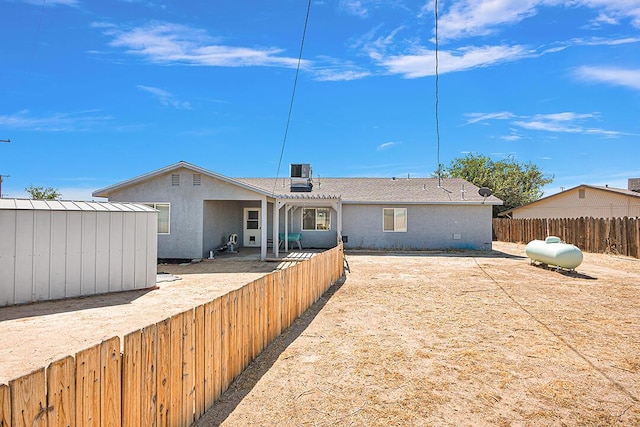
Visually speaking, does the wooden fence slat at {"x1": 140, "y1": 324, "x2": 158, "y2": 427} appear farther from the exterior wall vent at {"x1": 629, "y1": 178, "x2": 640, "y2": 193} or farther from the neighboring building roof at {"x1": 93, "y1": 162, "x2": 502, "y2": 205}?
the exterior wall vent at {"x1": 629, "y1": 178, "x2": 640, "y2": 193}

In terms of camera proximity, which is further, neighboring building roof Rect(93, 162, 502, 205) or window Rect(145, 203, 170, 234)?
neighboring building roof Rect(93, 162, 502, 205)

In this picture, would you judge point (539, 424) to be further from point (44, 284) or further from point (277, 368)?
point (44, 284)

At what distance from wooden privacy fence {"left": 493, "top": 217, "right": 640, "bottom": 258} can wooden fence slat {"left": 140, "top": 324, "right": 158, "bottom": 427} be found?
63.4 ft

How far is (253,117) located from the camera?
66.2 ft

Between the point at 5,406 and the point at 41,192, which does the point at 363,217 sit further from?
the point at 41,192

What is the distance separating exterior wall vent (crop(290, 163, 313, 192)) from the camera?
69.7 ft

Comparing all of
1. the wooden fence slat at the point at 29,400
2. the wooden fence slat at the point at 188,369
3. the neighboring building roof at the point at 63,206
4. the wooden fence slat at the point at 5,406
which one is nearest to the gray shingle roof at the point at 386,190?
the neighboring building roof at the point at 63,206

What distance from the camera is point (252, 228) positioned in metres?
20.4

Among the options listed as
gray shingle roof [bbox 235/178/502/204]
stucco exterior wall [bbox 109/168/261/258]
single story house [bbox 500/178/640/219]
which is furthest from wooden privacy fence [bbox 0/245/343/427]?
single story house [bbox 500/178/640/219]

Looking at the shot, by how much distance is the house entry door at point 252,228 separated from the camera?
2025 cm

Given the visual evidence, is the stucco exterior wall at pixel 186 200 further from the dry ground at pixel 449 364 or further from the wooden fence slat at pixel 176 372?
the wooden fence slat at pixel 176 372

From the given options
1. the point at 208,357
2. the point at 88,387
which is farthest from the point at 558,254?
the point at 88,387

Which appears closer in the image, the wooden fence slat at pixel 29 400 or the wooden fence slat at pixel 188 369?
the wooden fence slat at pixel 29 400

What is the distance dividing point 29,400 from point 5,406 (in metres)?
0.11
